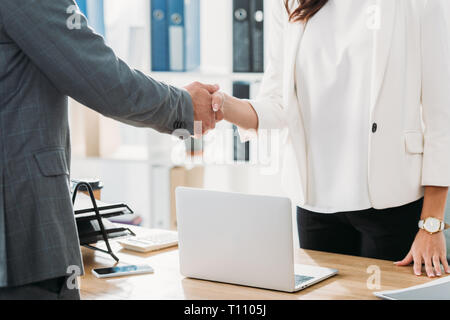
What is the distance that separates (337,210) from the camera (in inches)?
61.6

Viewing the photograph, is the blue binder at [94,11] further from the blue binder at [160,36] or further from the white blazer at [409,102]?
the white blazer at [409,102]

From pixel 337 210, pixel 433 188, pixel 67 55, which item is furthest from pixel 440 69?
pixel 67 55

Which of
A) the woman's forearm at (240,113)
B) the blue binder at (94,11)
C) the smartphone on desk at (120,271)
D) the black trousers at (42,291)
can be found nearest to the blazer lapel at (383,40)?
the woman's forearm at (240,113)

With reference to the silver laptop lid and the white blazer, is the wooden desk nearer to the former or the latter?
the silver laptop lid

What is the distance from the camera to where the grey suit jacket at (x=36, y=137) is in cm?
95

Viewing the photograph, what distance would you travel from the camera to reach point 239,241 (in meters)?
1.21

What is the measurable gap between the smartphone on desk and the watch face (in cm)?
70

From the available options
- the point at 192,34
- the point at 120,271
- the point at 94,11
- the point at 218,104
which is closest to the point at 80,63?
the point at 120,271

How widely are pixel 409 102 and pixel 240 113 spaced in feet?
1.76

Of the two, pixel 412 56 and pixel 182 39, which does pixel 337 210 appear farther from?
pixel 182 39

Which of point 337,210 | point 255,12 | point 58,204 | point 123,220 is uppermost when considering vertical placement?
point 255,12

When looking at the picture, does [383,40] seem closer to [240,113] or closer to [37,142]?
[240,113]

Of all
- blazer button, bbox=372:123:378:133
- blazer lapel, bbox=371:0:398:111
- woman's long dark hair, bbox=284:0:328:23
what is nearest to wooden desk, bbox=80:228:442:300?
blazer button, bbox=372:123:378:133

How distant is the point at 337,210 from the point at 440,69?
0.47 meters
